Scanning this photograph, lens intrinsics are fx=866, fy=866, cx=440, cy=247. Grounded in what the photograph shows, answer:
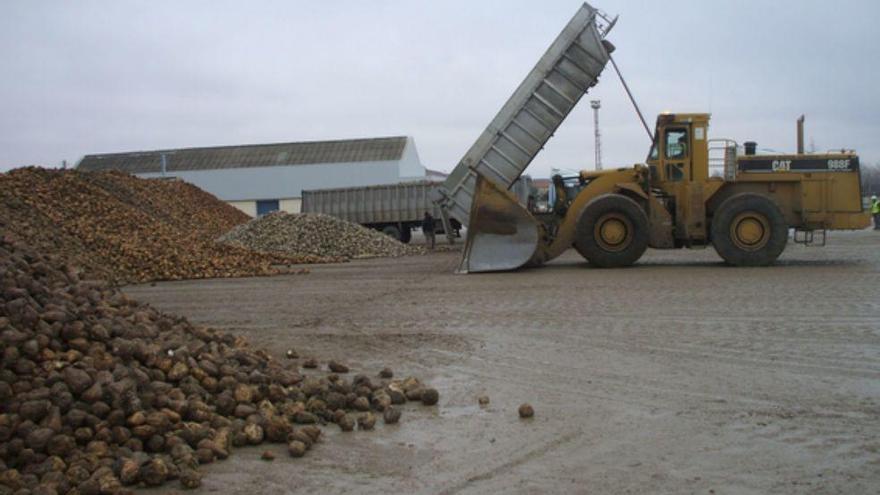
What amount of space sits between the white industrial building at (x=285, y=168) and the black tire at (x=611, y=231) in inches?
1289

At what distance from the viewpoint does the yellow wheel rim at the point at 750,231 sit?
16.0 meters

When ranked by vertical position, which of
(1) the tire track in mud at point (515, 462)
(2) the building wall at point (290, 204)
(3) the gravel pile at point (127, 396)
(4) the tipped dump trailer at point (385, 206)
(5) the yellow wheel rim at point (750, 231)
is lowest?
(1) the tire track in mud at point (515, 462)

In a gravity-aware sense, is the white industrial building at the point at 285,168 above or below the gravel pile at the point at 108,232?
above

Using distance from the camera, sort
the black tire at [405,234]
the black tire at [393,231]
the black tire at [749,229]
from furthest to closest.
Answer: the black tire at [405,234], the black tire at [393,231], the black tire at [749,229]

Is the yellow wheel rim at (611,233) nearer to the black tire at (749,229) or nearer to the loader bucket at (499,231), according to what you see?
the loader bucket at (499,231)

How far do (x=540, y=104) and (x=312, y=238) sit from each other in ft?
31.8

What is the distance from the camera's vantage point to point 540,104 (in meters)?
18.0

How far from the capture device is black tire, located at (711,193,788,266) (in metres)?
15.9

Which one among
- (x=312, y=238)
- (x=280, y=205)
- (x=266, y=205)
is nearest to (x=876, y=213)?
(x=312, y=238)

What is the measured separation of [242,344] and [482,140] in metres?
11.2

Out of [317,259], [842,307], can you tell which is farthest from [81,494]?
[317,259]

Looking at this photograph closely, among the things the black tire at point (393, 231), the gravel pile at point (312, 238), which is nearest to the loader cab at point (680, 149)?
the gravel pile at point (312, 238)

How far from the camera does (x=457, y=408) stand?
6316 mm

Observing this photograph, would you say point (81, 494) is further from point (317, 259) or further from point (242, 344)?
point (317, 259)
